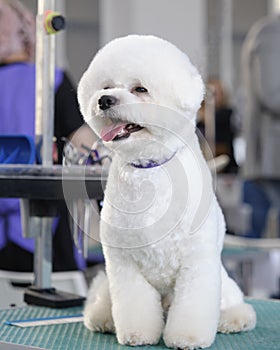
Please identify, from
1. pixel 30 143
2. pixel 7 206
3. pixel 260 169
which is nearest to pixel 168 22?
pixel 260 169

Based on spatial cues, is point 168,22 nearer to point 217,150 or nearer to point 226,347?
point 217,150

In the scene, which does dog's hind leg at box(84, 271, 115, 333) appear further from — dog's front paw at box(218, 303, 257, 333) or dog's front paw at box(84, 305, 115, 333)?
dog's front paw at box(218, 303, 257, 333)

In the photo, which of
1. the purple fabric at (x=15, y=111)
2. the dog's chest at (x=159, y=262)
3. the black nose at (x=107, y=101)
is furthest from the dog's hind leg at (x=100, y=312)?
the purple fabric at (x=15, y=111)

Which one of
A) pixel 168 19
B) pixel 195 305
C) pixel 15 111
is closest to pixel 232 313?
pixel 195 305

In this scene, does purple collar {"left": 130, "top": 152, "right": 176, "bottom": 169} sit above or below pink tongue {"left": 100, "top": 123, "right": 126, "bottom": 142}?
below

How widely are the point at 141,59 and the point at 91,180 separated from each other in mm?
413

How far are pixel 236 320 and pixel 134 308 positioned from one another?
20 cm

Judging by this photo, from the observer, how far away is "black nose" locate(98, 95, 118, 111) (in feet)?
4.05

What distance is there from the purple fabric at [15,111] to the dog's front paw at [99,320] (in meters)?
0.90

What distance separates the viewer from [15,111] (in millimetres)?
2330

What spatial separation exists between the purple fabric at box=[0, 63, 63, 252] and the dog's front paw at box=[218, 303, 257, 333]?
1.01m

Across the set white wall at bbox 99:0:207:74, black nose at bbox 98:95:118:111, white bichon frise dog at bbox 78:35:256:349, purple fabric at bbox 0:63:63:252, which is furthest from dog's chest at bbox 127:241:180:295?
white wall at bbox 99:0:207:74

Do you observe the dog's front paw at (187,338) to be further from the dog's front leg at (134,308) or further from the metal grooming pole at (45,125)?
the metal grooming pole at (45,125)

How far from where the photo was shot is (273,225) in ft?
11.5
